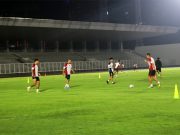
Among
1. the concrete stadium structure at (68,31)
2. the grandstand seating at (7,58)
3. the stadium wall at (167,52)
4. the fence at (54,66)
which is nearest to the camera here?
the fence at (54,66)

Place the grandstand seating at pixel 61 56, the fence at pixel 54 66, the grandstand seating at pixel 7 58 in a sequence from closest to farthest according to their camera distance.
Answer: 1. the fence at pixel 54 66
2. the grandstand seating at pixel 7 58
3. the grandstand seating at pixel 61 56

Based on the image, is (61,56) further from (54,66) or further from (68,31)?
(54,66)

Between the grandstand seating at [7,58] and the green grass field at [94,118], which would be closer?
the green grass field at [94,118]

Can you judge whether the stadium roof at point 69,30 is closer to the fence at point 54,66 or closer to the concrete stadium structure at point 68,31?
the concrete stadium structure at point 68,31

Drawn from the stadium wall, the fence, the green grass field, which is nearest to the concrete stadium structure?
the stadium wall

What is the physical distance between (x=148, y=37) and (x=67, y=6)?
2099 cm

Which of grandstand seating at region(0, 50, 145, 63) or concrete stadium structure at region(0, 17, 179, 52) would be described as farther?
grandstand seating at region(0, 50, 145, 63)

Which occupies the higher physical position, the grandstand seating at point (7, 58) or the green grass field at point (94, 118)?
the grandstand seating at point (7, 58)

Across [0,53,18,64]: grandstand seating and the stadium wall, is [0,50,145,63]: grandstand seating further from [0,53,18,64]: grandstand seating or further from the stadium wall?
the stadium wall

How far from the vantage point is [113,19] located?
3430 inches

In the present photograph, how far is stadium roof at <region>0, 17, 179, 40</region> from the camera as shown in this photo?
201 ft

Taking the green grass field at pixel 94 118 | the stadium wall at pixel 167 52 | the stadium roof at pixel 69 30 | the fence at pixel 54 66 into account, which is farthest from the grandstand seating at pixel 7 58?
the green grass field at pixel 94 118

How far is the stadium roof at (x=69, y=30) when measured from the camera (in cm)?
6134

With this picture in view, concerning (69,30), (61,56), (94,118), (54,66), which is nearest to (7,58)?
(54,66)
